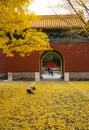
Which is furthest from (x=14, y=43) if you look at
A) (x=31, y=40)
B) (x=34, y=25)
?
(x=34, y=25)

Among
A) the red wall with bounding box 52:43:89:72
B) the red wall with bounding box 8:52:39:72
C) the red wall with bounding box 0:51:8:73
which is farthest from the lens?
the red wall with bounding box 0:51:8:73

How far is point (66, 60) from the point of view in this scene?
26297mm

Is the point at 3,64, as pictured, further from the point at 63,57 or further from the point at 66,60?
the point at 66,60

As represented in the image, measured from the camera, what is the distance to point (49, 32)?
2634 cm

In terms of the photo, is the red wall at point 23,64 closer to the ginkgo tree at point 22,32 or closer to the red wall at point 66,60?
the red wall at point 66,60

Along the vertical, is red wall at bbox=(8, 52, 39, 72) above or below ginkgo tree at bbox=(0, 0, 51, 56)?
below

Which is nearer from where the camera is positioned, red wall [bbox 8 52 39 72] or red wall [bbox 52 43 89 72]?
red wall [bbox 52 43 89 72]

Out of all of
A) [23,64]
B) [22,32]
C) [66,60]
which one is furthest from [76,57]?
[22,32]

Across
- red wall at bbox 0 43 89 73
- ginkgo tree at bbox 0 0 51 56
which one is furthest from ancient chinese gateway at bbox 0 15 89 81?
ginkgo tree at bbox 0 0 51 56

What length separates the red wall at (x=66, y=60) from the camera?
26.1m

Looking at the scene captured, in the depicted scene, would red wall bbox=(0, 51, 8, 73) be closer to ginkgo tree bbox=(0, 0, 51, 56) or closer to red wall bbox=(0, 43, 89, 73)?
red wall bbox=(0, 43, 89, 73)

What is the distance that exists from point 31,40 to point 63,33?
26.8ft

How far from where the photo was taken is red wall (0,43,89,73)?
26.1 metres

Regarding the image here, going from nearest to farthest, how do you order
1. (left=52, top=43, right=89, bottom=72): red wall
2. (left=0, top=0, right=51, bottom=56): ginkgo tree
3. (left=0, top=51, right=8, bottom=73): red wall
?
(left=0, top=0, right=51, bottom=56): ginkgo tree, (left=52, top=43, right=89, bottom=72): red wall, (left=0, top=51, right=8, bottom=73): red wall
